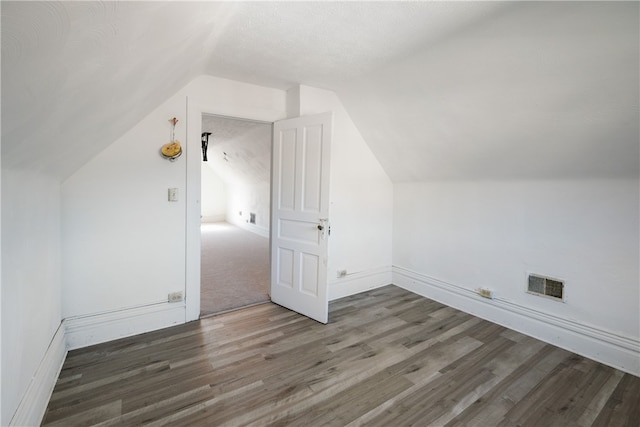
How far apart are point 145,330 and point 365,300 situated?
218cm

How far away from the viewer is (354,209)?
11.8 ft

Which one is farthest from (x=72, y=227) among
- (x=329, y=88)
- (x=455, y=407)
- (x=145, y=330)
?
(x=455, y=407)

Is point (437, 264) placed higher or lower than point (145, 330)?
higher

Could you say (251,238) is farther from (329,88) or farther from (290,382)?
(290,382)

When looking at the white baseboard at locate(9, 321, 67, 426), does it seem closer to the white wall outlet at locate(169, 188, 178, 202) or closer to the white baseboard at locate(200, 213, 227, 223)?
the white wall outlet at locate(169, 188, 178, 202)

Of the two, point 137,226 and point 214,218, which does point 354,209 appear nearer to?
point 137,226

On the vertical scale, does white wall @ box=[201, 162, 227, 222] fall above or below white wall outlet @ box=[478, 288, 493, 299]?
above

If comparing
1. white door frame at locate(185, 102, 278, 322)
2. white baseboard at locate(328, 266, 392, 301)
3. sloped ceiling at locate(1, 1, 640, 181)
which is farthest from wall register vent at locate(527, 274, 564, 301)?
white door frame at locate(185, 102, 278, 322)

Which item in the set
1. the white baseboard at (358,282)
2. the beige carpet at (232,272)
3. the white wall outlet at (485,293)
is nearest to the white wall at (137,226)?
the beige carpet at (232,272)

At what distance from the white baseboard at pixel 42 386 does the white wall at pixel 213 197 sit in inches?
322

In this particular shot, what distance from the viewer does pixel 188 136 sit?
2.70 meters

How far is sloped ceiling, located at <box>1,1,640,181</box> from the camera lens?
35.2 inches

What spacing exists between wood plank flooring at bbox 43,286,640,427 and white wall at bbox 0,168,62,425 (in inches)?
17.1

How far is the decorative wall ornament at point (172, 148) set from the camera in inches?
100
